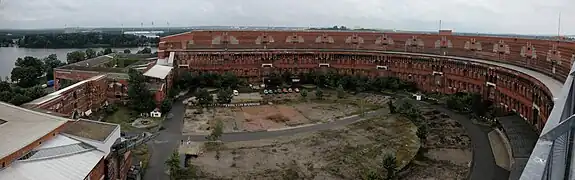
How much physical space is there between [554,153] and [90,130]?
11730mm

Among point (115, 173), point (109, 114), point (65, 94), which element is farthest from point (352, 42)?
point (115, 173)

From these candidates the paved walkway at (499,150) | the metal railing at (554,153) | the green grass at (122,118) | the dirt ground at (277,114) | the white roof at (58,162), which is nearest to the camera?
the metal railing at (554,153)

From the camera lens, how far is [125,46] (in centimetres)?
8400

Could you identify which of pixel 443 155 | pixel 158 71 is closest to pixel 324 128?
pixel 443 155

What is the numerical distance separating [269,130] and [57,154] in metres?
10.5

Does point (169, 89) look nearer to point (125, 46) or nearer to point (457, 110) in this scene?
point (457, 110)

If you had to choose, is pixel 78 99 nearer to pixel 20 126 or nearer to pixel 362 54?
pixel 20 126

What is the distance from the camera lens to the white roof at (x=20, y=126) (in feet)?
33.7

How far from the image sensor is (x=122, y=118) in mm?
21484

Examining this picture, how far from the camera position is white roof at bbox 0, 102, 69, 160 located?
33.7ft

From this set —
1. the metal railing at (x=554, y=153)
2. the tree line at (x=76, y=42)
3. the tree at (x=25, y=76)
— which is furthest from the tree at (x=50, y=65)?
the tree line at (x=76, y=42)

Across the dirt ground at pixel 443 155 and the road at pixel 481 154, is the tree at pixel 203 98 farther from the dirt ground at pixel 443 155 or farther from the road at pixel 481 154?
the road at pixel 481 154

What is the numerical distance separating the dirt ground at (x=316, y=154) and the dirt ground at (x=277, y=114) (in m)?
2.48

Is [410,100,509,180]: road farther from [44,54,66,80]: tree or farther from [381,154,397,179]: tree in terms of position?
[44,54,66,80]: tree
